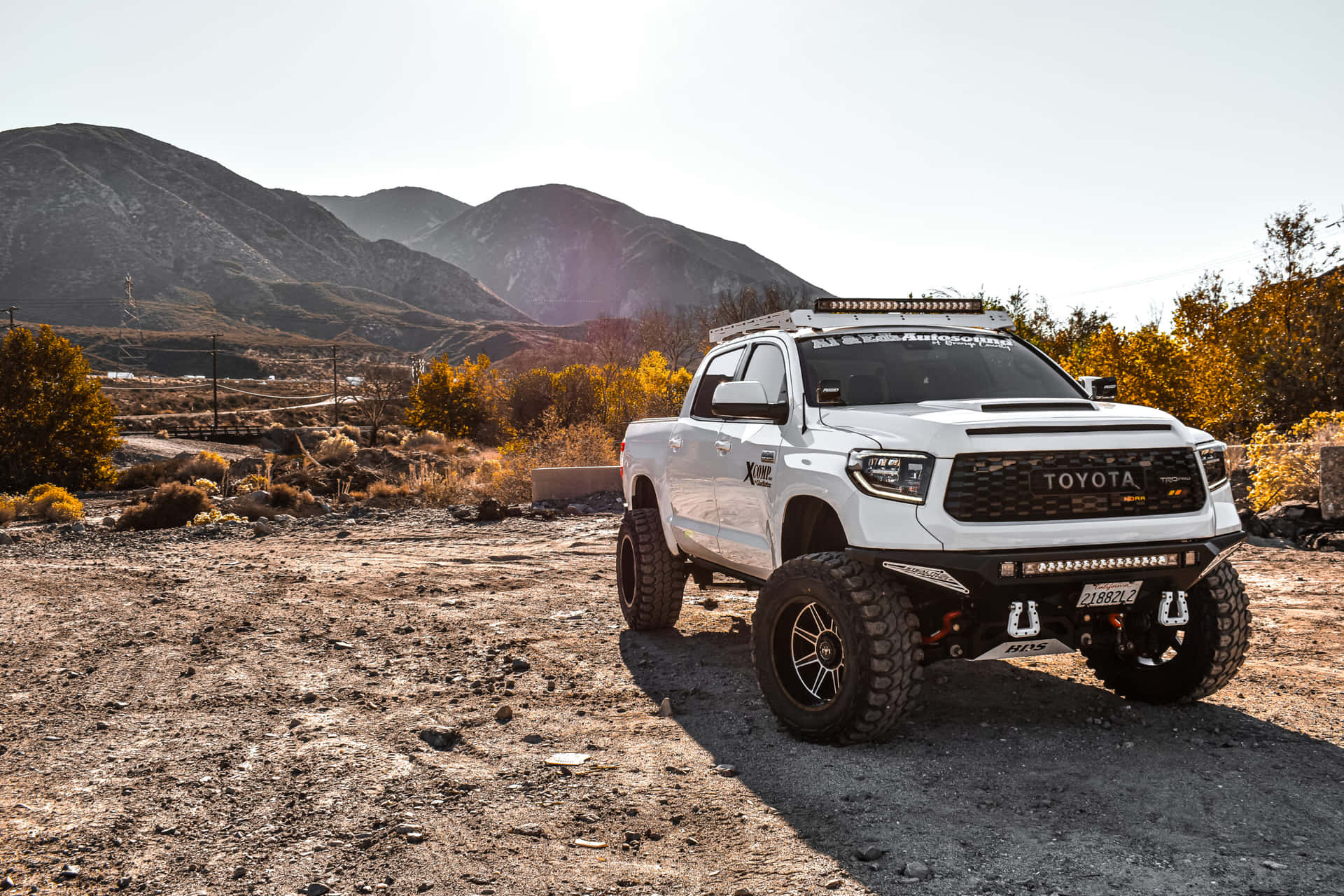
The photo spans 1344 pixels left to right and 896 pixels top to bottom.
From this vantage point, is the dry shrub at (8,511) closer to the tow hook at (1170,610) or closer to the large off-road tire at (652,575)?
the large off-road tire at (652,575)

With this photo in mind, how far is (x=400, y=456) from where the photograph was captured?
107ft

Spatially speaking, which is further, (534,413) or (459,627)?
(534,413)

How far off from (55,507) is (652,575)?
1895cm

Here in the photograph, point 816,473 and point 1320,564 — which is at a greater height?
point 816,473

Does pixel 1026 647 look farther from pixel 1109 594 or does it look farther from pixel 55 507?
pixel 55 507

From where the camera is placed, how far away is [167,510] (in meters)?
18.0

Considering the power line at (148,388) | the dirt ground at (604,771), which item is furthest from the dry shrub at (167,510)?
the power line at (148,388)

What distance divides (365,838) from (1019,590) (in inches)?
120

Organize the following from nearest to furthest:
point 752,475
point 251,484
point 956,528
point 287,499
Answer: point 956,528 < point 752,475 < point 287,499 < point 251,484

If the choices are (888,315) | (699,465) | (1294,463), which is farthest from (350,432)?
(888,315)

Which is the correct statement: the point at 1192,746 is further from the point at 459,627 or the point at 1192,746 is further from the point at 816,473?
the point at 459,627

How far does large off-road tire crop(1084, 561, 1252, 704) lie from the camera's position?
195 inches

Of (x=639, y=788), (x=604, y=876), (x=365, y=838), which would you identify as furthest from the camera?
(x=639, y=788)

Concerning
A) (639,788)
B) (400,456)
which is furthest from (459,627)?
(400,456)
